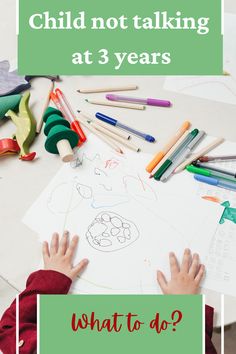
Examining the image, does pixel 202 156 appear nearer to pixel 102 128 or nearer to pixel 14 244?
pixel 102 128

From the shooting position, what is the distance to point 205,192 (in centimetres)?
74

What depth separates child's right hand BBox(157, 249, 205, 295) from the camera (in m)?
0.64

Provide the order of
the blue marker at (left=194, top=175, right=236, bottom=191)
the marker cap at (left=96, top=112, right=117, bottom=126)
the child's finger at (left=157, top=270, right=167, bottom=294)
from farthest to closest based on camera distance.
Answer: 1. the marker cap at (left=96, top=112, right=117, bottom=126)
2. the blue marker at (left=194, top=175, right=236, bottom=191)
3. the child's finger at (left=157, top=270, right=167, bottom=294)

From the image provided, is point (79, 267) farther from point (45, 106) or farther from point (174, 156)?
point (45, 106)

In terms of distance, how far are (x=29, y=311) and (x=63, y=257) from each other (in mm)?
93

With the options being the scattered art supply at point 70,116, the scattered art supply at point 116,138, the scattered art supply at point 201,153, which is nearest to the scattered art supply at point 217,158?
the scattered art supply at point 201,153

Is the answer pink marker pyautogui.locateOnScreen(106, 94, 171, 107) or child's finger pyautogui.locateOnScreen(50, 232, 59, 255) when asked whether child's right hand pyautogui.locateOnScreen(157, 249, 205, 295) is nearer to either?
child's finger pyautogui.locateOnScreen(50, 232, 59, 255)

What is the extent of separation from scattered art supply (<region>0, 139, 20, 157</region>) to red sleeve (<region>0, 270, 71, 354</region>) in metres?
0.26

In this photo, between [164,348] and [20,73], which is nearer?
[164,348]

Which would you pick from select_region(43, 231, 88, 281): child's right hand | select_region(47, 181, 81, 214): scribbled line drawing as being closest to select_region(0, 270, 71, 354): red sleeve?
select_region(43, 231, 88, 281): child's right hand

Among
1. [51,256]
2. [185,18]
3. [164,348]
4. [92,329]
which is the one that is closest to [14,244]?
[51,256]

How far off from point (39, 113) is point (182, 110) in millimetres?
287

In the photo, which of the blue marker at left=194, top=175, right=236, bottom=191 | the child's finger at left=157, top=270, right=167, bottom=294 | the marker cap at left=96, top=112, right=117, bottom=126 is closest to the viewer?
the child's finger at left=157, top=270, right=167, bottom=294

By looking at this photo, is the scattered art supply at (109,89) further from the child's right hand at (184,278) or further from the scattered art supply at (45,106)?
the child's right hand at (184,278)
